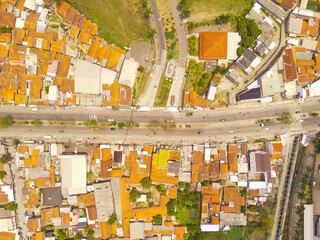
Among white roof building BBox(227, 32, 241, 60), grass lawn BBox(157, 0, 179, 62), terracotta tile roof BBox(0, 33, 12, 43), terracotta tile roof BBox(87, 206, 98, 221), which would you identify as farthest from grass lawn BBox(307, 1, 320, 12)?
terracotta tile roof BBox(0, 33, 12, 43)

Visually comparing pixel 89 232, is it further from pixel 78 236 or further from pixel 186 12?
pixel 186 12

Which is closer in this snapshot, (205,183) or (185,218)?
(205,183)

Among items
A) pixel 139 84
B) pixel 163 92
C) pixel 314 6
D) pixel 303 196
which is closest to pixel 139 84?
pixel 139 84

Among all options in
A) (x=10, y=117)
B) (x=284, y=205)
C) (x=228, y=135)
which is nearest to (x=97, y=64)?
(x=10, y=117)

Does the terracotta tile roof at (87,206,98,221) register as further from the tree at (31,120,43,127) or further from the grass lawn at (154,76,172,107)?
the grass lawn at (154,76,172,107)

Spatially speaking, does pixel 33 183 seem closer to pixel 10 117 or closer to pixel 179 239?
pixel 10 117

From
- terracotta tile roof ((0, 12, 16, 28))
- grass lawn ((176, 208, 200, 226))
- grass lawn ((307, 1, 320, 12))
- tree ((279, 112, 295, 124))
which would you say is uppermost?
grass lawn ((307, 1, 320, 12))

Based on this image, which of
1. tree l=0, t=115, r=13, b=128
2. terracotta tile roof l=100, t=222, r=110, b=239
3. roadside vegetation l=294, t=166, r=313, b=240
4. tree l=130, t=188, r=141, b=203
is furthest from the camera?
roadside vegetation l=294, t=166, r=313, b=240
